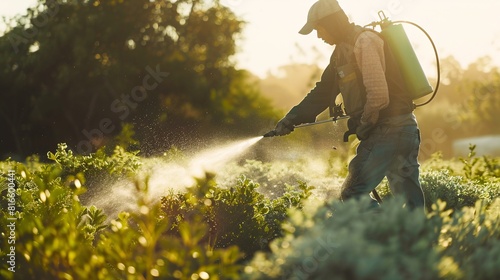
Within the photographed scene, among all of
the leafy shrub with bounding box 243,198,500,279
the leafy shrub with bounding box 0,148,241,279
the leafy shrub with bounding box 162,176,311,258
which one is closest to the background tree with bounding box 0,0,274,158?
the leafy shrub with bounding box 162,176,311,258

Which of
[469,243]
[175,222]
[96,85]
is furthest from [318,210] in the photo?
[96,85]

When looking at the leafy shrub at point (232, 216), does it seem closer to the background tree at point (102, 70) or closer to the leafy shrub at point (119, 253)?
the leafy shrub at point (119, 253)

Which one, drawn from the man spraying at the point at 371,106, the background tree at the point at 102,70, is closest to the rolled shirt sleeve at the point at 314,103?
the man spraying at the point at 371,106

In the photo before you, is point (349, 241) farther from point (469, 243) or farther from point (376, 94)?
point (376, 94)

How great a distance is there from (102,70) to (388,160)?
66.3ft

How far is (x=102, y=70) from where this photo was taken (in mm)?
23312

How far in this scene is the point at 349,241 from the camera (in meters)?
2.30

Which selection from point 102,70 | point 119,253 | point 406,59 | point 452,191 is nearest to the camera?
point 119,253

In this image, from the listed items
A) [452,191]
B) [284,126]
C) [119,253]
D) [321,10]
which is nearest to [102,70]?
[452,191]

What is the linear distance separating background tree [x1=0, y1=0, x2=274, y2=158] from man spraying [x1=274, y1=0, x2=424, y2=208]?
→ 17051 mm

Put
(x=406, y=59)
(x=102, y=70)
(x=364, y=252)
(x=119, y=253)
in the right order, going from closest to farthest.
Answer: (x=364, y=252)
(x=119, y=253)
(x=406, y=59)
(x=102, y=70)

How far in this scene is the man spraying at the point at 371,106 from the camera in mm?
4242

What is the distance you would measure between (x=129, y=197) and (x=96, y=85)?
18001 millimetres

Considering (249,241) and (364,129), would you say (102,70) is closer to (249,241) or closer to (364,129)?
(249,241)
